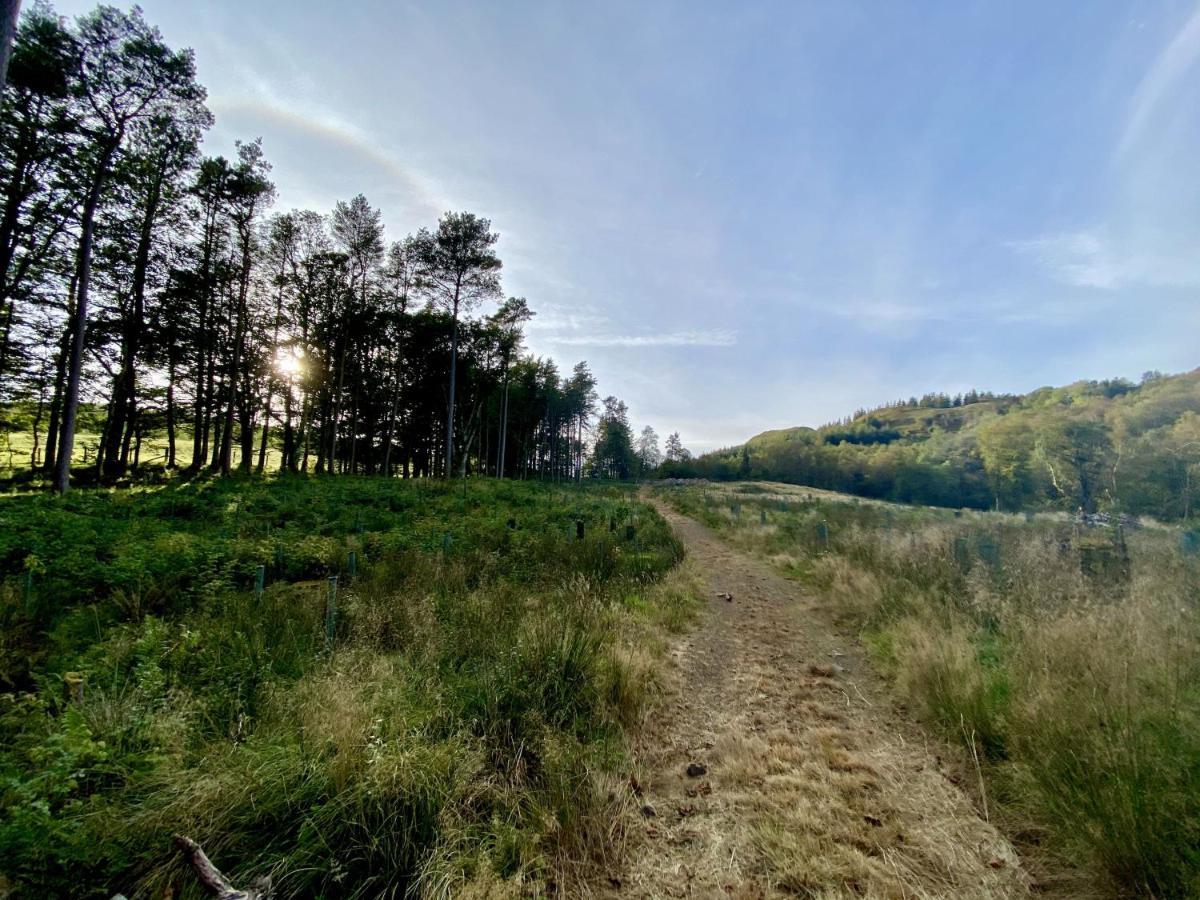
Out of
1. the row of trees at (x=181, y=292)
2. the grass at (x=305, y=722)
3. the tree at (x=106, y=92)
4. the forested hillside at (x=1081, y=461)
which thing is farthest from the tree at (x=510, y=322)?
the forested hillside at (x=1081, y=461)

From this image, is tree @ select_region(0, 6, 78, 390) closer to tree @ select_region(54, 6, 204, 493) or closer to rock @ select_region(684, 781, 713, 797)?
tree @ select_region(54, 6, 204, 493)

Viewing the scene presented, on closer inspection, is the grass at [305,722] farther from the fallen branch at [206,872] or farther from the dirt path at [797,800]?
the dirt path at [797,800]

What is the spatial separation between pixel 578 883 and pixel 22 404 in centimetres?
3031

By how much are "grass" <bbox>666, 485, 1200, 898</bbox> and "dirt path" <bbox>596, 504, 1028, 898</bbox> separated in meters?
0.23

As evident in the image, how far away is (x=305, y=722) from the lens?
281 centimetres

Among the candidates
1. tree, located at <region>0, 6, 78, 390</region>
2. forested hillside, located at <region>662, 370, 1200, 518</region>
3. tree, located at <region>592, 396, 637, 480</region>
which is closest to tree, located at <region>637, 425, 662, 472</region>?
tree, located at <region>592, 396, 637, 480</region>

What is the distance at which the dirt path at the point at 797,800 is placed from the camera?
2379mm

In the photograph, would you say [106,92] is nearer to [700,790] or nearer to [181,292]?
[181,292]

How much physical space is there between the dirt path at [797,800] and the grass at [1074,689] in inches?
9.2

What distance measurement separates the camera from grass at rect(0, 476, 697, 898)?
2.04 metres

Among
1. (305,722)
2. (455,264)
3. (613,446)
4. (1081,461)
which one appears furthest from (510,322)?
(1081,461)

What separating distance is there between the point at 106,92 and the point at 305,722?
20121 millimetres

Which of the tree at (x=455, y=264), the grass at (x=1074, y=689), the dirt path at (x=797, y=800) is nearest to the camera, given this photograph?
the grass at (x=1074, y=689)

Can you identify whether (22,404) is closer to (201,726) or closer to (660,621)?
(201,726)
